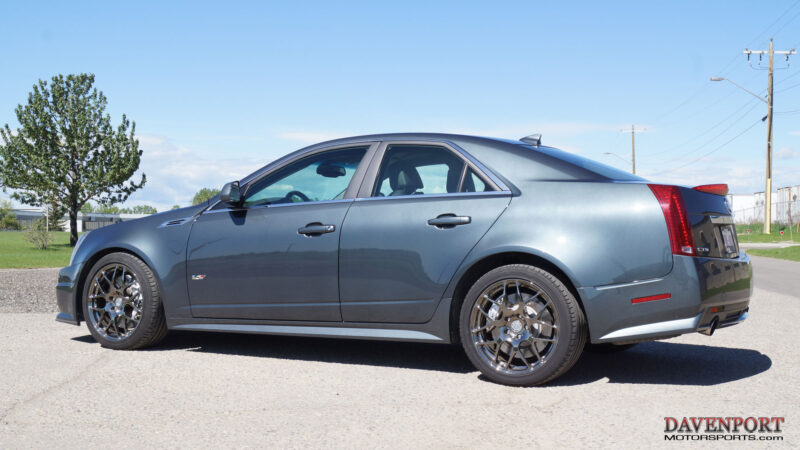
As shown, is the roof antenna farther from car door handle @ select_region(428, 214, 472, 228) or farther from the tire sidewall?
the tire sidewall

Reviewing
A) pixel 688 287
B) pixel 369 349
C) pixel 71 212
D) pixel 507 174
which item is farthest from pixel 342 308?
pixel 71 212

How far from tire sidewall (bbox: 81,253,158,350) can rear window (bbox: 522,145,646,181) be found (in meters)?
3.10

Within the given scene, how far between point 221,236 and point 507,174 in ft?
7.29

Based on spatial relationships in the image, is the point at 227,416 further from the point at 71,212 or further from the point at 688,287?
the point at 71,212

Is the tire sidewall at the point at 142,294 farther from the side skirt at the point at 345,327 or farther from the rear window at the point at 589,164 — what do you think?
the rear window at the point at 589,164

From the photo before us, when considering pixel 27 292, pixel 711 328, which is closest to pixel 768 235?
pixel 27 292

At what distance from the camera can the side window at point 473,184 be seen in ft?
15.1

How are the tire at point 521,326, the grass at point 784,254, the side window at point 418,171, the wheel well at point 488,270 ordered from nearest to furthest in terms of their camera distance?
the tire at point 521,326, the wheel well at point 488,270, the side window at point 418,171, the grass at point 784,254

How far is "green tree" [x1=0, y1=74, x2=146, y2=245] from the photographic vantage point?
47.2 m

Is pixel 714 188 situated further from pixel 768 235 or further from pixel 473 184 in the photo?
pixel 768 235

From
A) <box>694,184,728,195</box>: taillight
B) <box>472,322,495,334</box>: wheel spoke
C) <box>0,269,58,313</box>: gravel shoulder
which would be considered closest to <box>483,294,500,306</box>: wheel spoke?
<box>472,322,495,334</box>: wheel spoke

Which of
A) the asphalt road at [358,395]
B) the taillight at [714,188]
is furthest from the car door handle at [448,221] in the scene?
the taillight at [714,188]

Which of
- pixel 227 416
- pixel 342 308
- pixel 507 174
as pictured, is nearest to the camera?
pixel 227 416

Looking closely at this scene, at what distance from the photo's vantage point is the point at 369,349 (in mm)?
5738
